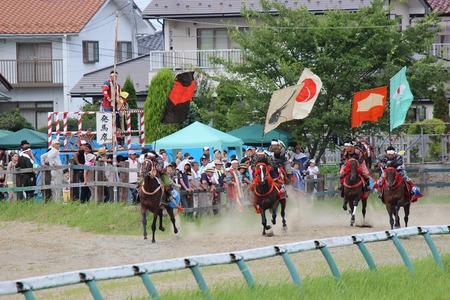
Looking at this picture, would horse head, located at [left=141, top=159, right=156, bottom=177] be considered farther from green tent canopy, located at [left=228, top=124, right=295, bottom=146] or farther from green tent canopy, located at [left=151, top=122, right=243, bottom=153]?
green tent canopy, located at [left=228, top=124, right=295, bottom=146]

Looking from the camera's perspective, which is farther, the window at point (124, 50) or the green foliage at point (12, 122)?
the window at point (124, 50)

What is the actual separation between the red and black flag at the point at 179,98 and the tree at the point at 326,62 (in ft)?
26.1

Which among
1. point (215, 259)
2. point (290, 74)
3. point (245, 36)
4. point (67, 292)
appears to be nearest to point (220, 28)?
point (245, 36)

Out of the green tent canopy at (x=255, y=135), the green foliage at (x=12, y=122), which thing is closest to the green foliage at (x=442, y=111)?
the green tent canopy at (x=255, y=135)

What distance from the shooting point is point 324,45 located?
35.6 meters

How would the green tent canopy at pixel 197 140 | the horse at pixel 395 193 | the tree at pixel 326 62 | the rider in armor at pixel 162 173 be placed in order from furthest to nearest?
the tree at pixel 326 62 → the green tent canopy at pixel 197 140 → the horse at pixel 395 193 → the rider in armor at pixel 162 173

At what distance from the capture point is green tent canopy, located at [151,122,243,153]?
30047mm

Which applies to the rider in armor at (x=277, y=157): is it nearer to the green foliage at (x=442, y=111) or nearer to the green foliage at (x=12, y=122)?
the green foliage at (x=442, y=111)

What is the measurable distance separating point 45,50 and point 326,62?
21.7 metres

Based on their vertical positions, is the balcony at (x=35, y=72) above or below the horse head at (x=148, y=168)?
above

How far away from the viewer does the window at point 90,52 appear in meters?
54.1

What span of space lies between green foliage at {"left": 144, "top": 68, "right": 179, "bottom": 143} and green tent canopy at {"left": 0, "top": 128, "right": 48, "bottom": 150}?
→ 657 centimetres

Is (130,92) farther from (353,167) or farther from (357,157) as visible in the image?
(353,167)

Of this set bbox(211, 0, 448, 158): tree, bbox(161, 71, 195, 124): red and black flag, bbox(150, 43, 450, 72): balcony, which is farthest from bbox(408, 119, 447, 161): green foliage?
bbox(161, 71, 195, 124): red and black flag
